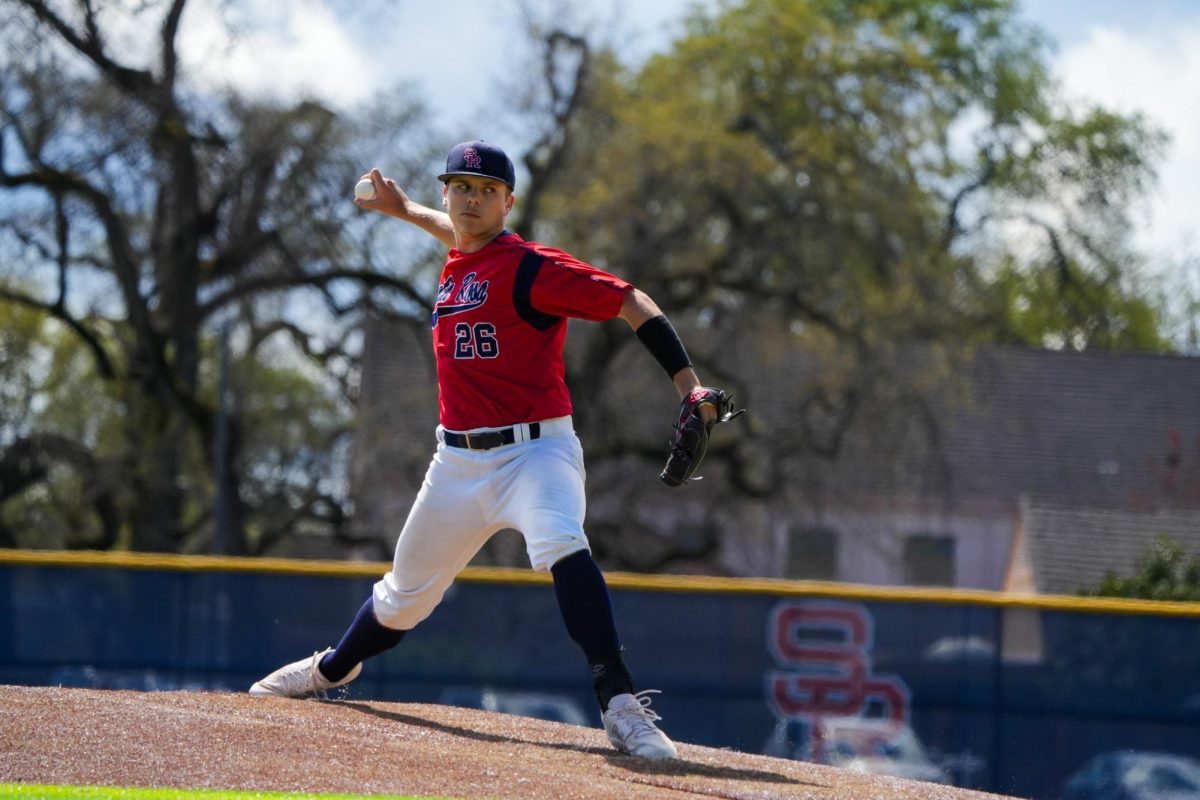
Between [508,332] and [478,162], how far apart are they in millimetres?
619

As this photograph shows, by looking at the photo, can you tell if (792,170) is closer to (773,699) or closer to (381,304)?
(381,304)

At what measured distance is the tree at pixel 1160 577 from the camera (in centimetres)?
2211

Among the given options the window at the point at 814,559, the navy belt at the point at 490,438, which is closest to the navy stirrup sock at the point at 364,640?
the navy belt at the point at 490,438

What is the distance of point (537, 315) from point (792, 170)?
16.1 metres

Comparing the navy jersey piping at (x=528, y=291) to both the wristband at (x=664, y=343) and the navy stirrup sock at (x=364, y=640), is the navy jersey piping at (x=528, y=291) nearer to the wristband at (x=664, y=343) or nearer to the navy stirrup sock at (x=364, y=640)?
the wristband at (x=664, y=343)

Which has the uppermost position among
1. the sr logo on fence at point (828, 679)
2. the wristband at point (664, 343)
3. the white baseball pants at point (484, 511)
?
the wristband at point (664, 343)

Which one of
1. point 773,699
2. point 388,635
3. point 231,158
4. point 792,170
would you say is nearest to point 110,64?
point 231,158

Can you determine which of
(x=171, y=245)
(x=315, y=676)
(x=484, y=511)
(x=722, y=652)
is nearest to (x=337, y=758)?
(x=484, y=511)

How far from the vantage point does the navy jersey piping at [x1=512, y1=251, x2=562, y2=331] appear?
5.44 meters

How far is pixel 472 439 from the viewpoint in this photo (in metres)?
5.60

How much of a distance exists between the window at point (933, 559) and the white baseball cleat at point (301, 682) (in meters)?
25.3

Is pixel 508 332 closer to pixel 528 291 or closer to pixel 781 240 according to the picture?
pixel 528 291

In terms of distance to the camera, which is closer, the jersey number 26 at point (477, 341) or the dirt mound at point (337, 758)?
the dirt mound at point (337, 758)

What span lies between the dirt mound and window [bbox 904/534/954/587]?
82.4 feet
